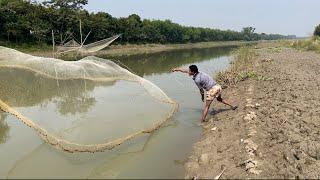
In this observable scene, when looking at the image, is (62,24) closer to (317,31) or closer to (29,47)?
(29,47)

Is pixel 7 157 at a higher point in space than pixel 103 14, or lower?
lower

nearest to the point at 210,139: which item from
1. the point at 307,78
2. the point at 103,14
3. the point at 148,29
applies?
the point at 307,78

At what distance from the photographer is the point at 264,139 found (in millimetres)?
7234

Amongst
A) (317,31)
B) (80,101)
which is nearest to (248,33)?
(317,31)

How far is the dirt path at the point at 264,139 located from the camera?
19.4ft

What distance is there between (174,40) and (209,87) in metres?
61.7

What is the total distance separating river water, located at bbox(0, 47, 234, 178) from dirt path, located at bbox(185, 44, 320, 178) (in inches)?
17.8

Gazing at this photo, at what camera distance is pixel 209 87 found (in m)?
9.50

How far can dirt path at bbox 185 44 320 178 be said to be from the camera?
5922 millimetres

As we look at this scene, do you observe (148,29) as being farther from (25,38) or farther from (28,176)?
(28,176)

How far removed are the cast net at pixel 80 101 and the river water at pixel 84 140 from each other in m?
0.03

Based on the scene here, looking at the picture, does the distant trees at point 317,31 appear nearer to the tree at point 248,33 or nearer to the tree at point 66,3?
the tree at point 66,3

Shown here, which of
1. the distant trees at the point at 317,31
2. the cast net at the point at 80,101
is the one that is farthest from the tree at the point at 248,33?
the cast net at the point at 80,101

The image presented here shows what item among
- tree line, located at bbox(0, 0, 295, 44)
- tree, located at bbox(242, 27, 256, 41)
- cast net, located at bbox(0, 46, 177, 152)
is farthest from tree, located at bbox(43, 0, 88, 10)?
tree, located at bbox(242, 27, 256, 41)
